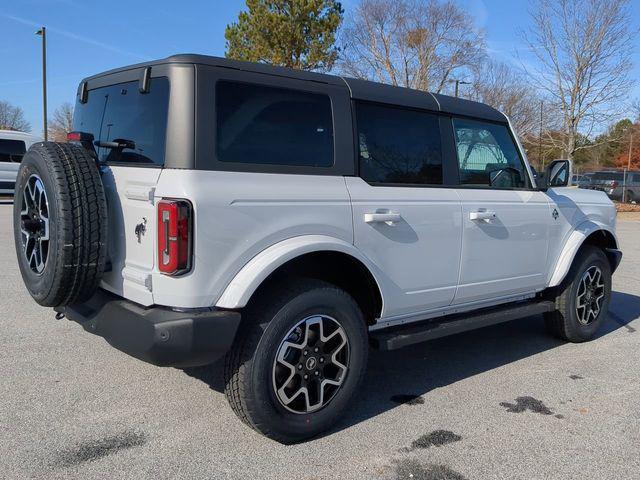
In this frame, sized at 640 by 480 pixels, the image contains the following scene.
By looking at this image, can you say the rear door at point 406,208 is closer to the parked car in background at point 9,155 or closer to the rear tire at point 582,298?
the rear tire at point 582,298

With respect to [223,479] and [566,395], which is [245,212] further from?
[566,395]

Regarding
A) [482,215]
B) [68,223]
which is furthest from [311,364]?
[482,215]

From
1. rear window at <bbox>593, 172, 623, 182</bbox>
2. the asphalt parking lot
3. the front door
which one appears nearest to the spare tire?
the asphalt parking lot

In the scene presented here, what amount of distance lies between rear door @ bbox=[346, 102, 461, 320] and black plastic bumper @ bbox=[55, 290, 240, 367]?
99 cm

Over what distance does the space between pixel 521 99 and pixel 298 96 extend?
1260 inches

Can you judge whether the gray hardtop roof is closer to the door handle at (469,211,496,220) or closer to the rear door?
the rear door

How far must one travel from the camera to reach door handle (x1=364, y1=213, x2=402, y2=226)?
3.48 metres

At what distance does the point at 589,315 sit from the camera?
213 inches

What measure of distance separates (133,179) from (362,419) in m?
1.97

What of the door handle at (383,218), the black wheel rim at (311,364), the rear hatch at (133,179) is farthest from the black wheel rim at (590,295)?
the rear hatch at (133,179)

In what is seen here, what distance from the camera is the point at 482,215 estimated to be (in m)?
4.15

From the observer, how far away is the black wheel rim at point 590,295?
529 centimetres

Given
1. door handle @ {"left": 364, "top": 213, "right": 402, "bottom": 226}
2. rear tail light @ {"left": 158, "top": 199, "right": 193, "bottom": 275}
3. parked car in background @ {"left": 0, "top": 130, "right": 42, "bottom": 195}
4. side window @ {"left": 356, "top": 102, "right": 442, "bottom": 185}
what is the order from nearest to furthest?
1. rear tail light @ {"left": 158, "top": 199, "right": 193, "bottom": 275}
2. door handle @ {"left": 364, "top": 213, "right": 402, "bottom": 226}
3. side window @ {"left": 356, "top": 102, "right": 442, "bottom": 185}
4. parked car in background @ {"left": 0, "top": 130, "right": 42, "bottom": 195}

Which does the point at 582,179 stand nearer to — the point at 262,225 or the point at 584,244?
the point at 584,244
